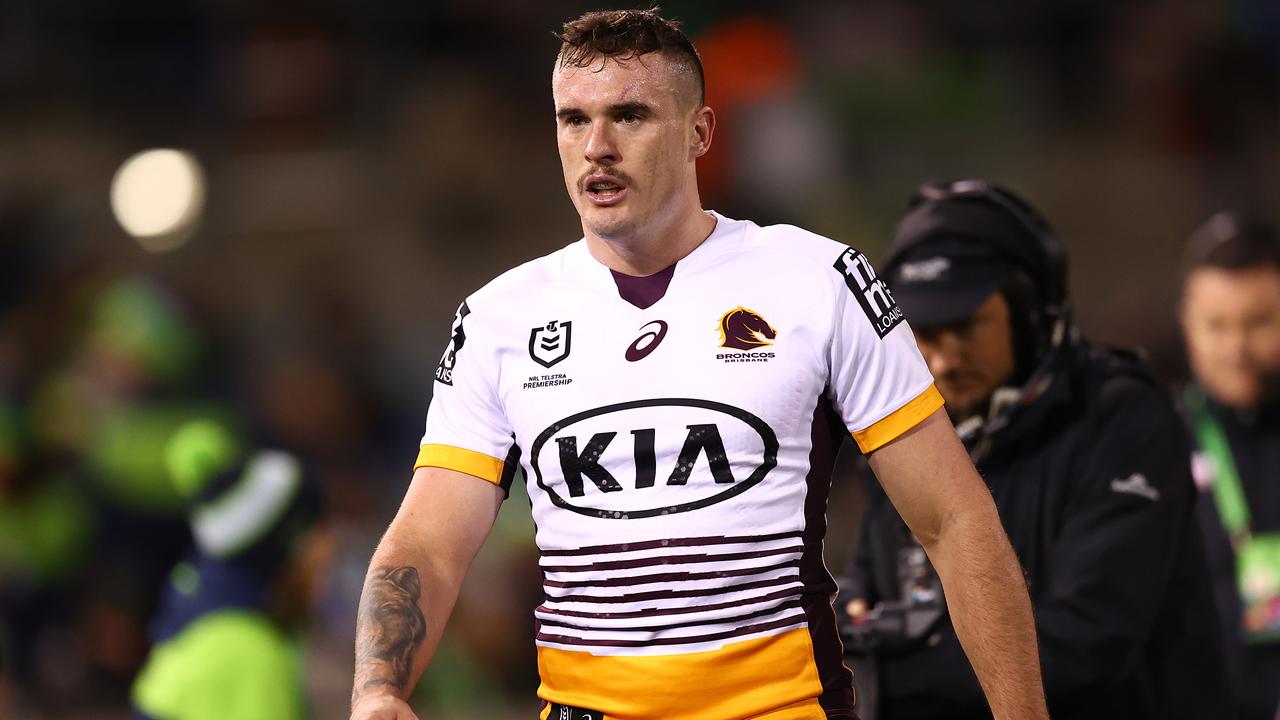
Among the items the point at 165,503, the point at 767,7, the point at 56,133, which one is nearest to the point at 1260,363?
the point at 165,503

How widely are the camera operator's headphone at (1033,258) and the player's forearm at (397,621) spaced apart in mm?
1892

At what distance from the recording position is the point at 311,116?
44.6 ft

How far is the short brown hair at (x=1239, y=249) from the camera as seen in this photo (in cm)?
597

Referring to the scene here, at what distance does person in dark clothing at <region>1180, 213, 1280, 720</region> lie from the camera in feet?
18.9

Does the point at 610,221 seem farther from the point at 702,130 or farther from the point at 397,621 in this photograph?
the point at 397,621

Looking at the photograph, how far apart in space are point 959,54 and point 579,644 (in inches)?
441

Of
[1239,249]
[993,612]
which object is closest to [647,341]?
[993,612]

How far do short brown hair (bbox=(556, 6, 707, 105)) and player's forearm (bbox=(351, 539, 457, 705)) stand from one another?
43.7 inches

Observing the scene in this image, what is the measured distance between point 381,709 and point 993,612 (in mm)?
1218

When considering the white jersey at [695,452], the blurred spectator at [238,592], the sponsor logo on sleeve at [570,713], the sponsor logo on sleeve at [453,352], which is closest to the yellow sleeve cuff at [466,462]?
the white jersey at [695,452]

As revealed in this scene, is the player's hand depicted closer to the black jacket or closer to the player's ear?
the player's ear

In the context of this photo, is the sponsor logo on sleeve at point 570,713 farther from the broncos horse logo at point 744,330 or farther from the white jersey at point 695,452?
the broncos horse logo at point 744,330

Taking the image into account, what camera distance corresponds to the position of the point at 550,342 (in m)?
3.41

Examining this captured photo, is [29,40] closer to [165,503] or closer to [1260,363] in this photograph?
[165,503]
